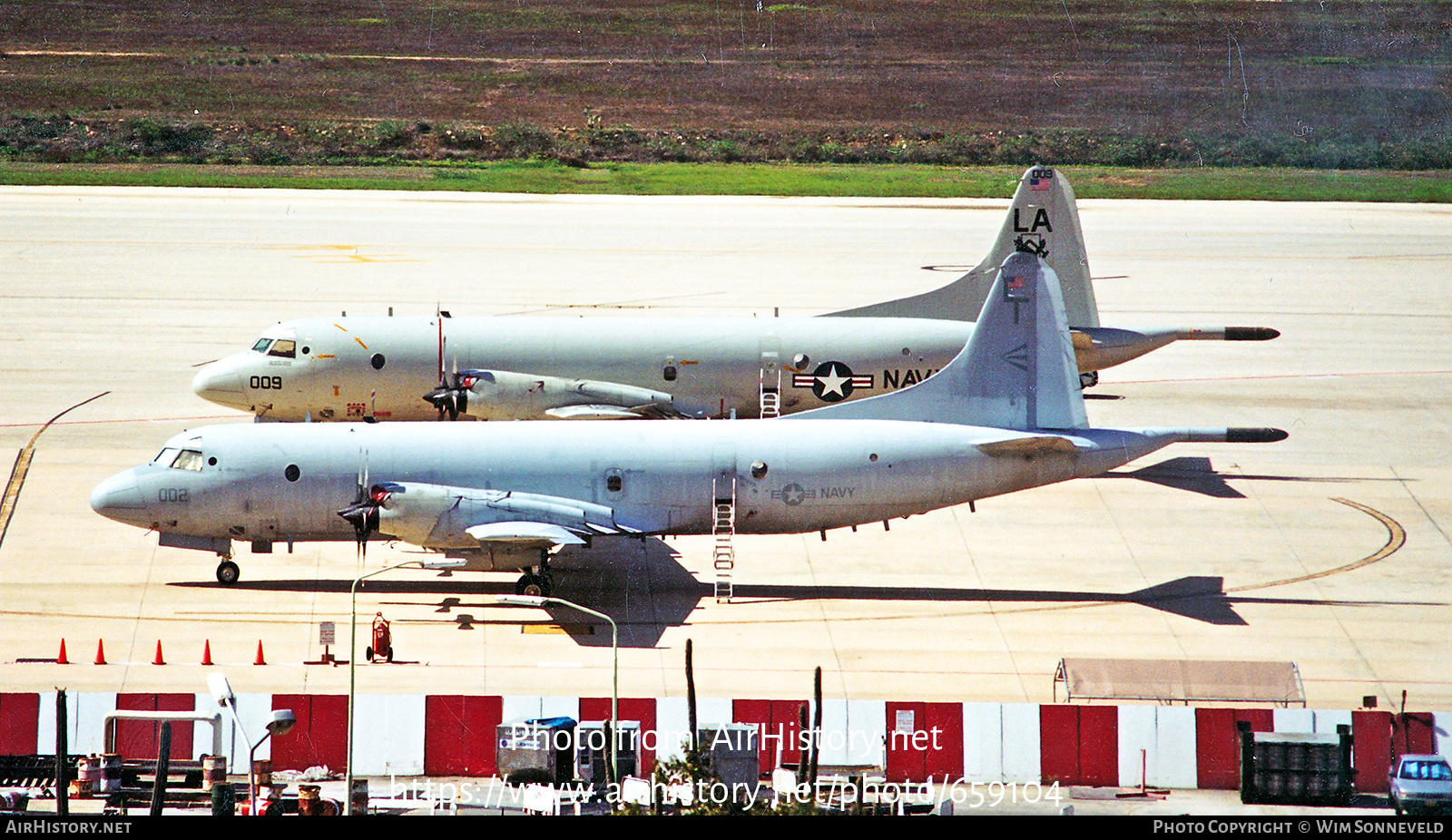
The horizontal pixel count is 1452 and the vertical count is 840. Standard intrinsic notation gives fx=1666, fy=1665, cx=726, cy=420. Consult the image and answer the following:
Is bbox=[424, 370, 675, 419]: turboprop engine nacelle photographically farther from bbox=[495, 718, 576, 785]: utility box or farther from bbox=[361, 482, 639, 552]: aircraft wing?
bbox=[495, 718, 576, 785]: utility box

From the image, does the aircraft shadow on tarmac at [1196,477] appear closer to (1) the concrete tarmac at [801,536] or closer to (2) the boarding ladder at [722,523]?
(1) the concrete tarmac at [801,536]

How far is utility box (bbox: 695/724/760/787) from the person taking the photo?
27531 mm

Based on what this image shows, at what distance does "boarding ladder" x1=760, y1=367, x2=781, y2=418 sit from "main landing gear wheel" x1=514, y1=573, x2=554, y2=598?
13.2 m

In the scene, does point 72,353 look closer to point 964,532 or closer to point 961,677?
point 964,532

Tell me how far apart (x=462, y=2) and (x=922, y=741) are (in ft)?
413

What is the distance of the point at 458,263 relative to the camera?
7894 centimetres

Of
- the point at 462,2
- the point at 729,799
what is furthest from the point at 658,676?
the point at 462,2

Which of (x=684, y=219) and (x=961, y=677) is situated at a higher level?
(x=684, y=219)

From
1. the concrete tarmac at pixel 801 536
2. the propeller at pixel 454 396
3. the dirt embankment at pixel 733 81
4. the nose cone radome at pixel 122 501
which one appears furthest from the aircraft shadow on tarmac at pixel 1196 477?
the dirt embankment at pixel 733 81

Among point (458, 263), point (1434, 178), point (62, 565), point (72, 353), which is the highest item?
point (1434, 178)

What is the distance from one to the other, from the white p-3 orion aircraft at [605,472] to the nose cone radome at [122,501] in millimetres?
38

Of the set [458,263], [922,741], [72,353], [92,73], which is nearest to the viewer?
[922,741]

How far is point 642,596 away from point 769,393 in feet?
39.6

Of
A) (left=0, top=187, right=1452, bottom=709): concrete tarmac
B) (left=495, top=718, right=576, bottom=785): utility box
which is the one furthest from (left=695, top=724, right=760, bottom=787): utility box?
(left=0, top=187, right=1452, bottom=709): concrete tarmac
